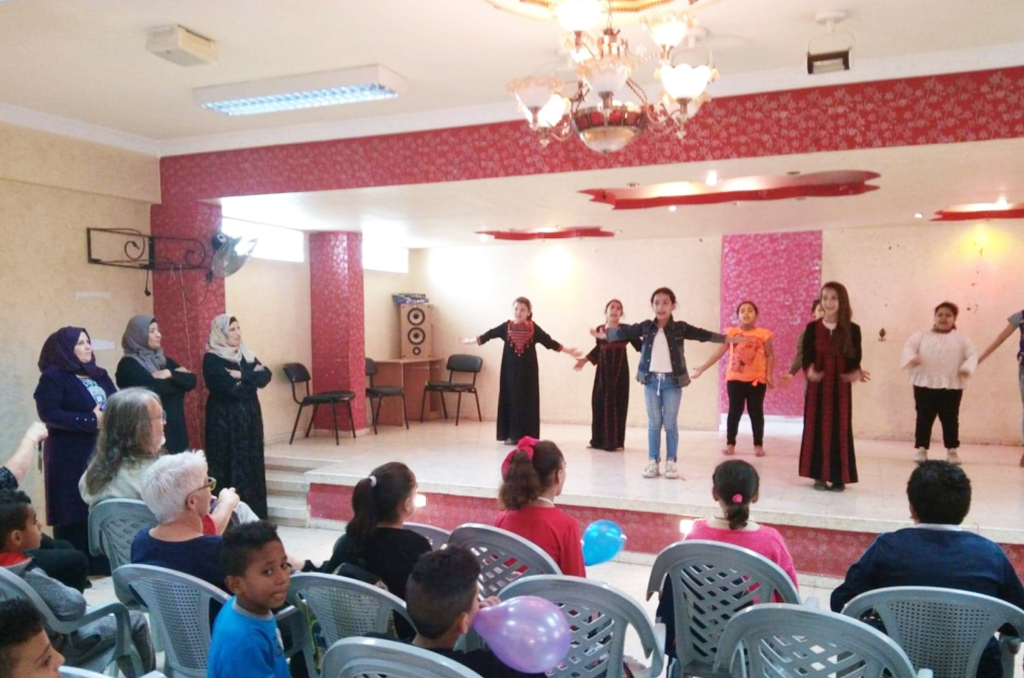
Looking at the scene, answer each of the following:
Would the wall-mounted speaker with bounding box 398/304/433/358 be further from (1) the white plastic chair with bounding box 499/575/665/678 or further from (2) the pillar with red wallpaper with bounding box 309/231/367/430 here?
(1) the white plastic chair with bounding box 499/575/665/678

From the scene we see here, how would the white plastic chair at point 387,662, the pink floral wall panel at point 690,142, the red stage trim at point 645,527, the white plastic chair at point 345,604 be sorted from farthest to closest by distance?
the red stage trim at point 645,527
the pink floral wall panel at point 690,142
the white plastic chair at point 345,604
the white plastic chair at point 387,662

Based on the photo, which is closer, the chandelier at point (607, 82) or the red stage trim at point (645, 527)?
the chandelier at point (607, 82)

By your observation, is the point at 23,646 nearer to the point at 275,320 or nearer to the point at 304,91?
the point at 304,91

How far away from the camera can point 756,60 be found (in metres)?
3.82

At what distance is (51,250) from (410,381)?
4494 millimetres

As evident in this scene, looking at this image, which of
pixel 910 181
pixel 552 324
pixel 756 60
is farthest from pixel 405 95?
→ pixel 552 324

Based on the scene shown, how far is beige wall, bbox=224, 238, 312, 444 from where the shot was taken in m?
6.78

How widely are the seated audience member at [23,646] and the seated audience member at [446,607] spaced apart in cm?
67

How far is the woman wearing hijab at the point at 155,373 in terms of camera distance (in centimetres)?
471

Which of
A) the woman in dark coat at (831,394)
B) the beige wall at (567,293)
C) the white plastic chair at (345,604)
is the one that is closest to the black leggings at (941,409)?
the woman in dark coat at (831,394)

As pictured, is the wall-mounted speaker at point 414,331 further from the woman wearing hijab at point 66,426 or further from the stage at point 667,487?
the woman wearing hijab at point 66,426

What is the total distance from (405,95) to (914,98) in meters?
2.76

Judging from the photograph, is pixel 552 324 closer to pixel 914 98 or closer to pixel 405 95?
pixel 405 95

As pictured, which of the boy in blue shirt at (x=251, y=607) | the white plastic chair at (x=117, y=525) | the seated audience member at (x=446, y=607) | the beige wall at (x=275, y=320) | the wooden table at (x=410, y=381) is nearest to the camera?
the seated audience member at (x=446, y=607)
